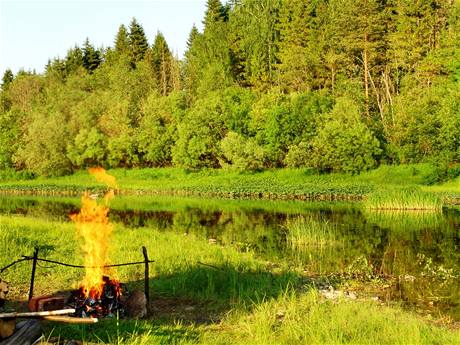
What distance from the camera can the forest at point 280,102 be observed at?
5788cm

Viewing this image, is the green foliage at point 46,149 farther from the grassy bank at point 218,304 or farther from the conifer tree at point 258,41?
the grassy bank at point 218,304

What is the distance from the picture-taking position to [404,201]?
1475 inches

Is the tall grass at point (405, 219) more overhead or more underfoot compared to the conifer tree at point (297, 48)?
more underfoot

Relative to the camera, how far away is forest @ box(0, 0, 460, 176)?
2279 inches

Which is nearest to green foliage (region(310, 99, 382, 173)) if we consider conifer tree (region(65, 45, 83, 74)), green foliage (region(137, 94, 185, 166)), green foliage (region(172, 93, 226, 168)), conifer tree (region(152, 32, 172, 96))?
green foliage (region(172, 93, 226, 168))

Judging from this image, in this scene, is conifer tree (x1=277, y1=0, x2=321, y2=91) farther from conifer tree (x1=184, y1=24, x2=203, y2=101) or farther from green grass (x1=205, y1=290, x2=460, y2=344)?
green grass (x1=205, y1=290, x2=460, y2=344)

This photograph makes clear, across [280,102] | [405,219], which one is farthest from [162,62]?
[405,219]

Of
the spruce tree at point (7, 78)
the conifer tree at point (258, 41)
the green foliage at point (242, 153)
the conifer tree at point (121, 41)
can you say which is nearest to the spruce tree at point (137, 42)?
the conifer tree at point (121, 41)

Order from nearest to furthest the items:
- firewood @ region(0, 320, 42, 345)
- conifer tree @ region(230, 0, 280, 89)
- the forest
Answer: firewood @ region(0, 320, 42, 345), the forest, conifer tree @ region(230, 0, 280, 89)

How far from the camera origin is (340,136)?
5831 centimetres

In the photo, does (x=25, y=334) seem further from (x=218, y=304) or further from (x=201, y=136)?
(x=201, y=136)

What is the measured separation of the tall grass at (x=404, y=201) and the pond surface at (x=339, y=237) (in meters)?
1.12

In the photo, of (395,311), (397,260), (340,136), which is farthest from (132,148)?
(395,311)

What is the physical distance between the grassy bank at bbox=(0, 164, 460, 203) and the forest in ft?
5.25
